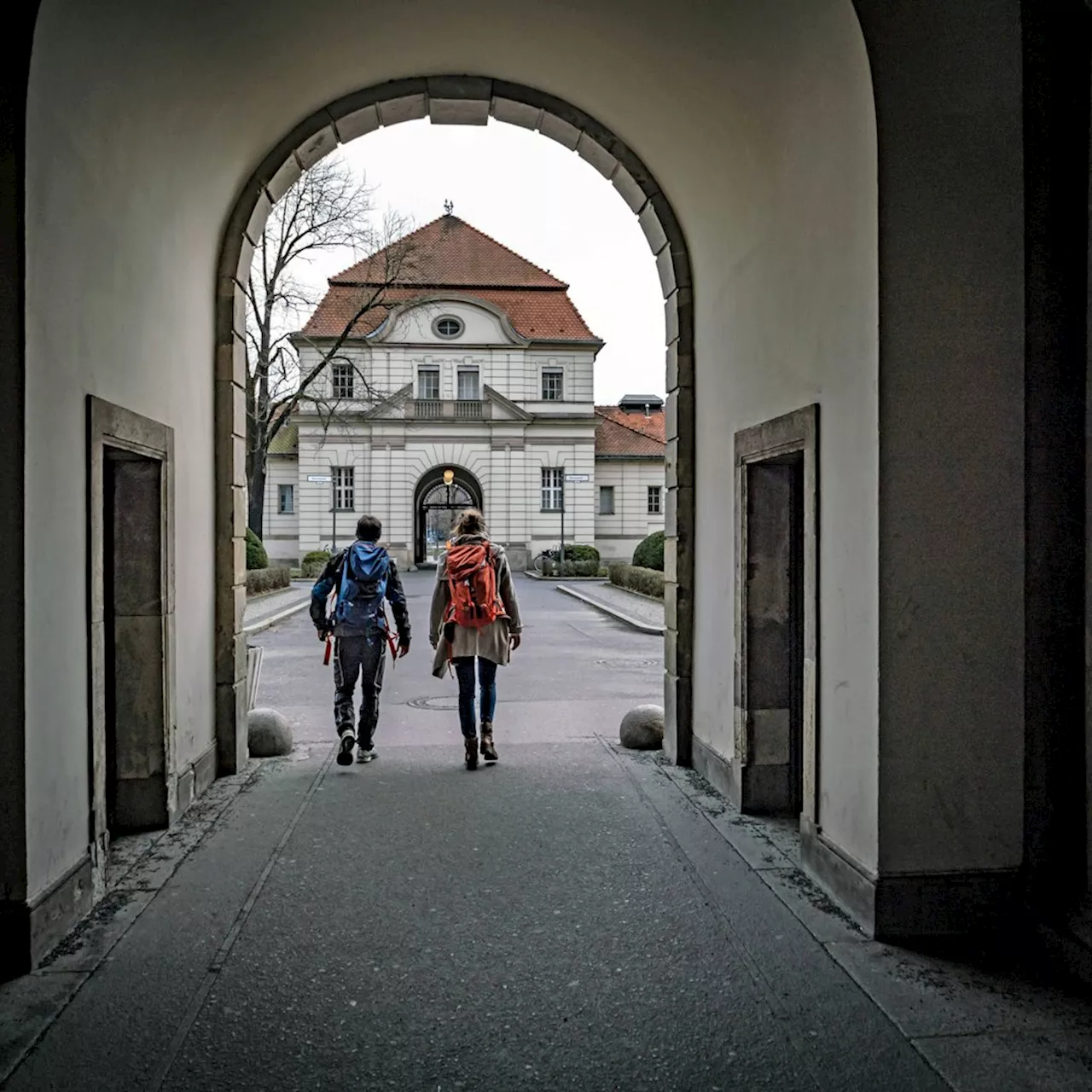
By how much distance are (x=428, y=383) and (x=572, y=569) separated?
13062mm

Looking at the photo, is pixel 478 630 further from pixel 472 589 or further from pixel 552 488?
pixel 552 488

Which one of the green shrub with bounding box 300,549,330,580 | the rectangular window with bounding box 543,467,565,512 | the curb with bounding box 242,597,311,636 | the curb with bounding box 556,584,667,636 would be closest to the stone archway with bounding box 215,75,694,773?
the curb with bounding box 556,584,667,636

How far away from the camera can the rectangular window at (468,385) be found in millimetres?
47906

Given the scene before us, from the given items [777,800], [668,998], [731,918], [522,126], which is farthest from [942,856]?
[522,126]

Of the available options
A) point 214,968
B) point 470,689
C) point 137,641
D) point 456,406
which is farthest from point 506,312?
point 214,968

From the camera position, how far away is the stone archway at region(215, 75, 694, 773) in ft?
25.1

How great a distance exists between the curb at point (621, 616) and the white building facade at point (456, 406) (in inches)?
654

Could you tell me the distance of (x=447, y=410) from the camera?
46.9 m

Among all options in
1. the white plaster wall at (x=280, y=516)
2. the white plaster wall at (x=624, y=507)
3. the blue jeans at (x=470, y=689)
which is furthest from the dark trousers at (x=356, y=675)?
the white plaster wall at (x=624, y=507)

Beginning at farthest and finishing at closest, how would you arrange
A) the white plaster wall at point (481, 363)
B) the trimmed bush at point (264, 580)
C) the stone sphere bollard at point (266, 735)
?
the white plaster wall at point (481, 363), the trimmed bush at point (264, 580), the stone sphere bollard at point (266, 735)

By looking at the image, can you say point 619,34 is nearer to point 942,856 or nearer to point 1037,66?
point 1037,66

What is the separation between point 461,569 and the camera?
8070mm

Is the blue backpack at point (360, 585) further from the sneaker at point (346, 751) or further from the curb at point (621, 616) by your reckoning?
the curb at point (621, 616)

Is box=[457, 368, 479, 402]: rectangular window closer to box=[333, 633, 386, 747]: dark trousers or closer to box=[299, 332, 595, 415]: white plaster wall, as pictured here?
box=[299, 332, 595, 415]: white plaster wall
